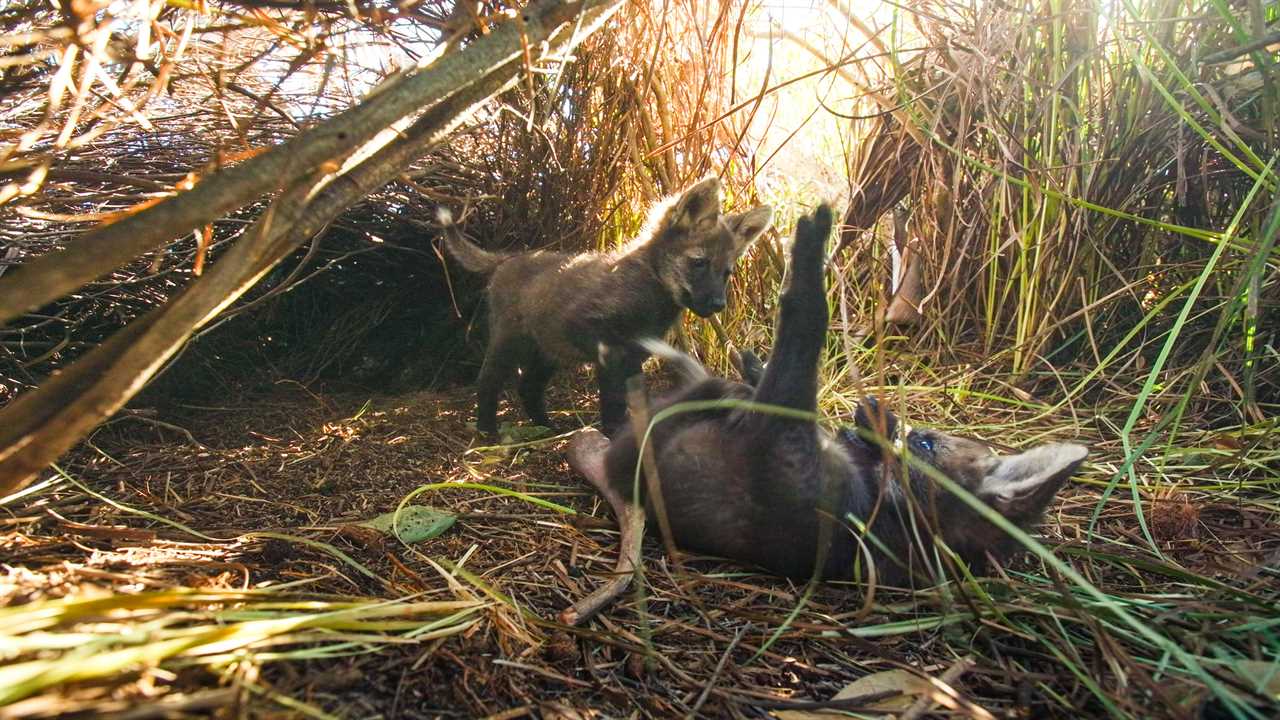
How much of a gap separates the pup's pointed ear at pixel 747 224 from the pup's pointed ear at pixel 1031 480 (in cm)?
202

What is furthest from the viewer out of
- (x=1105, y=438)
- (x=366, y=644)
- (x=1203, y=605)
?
(x=1105, y=438)

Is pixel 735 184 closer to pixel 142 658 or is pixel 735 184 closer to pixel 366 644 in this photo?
pixel 366 644

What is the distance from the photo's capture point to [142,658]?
1.05 metres

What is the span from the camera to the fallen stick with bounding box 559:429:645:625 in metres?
1.80

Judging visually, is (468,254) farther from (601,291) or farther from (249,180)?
(249,180)

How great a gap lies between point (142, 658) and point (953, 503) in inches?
82.2

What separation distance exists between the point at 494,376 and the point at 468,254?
0.74 m

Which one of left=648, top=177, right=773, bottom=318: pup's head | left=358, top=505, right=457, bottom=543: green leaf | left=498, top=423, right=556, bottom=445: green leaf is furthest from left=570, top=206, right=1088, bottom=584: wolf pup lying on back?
left=648, top=177, right=773, bottom=318: pup's head

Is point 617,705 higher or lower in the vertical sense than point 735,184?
lower

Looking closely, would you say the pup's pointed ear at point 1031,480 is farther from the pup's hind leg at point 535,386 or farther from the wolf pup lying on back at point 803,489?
the pup's hind leg at point 535,386

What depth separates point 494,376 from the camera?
12.3 feet

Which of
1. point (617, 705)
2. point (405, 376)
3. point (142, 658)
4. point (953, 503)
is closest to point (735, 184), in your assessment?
point (405, 376)

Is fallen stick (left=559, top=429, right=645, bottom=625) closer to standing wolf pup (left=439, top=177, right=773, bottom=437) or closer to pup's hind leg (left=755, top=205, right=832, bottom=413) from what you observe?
pup's hind leg (left=755, top=205, right=832, bottom=413)

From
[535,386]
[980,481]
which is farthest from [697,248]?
[980,481]
